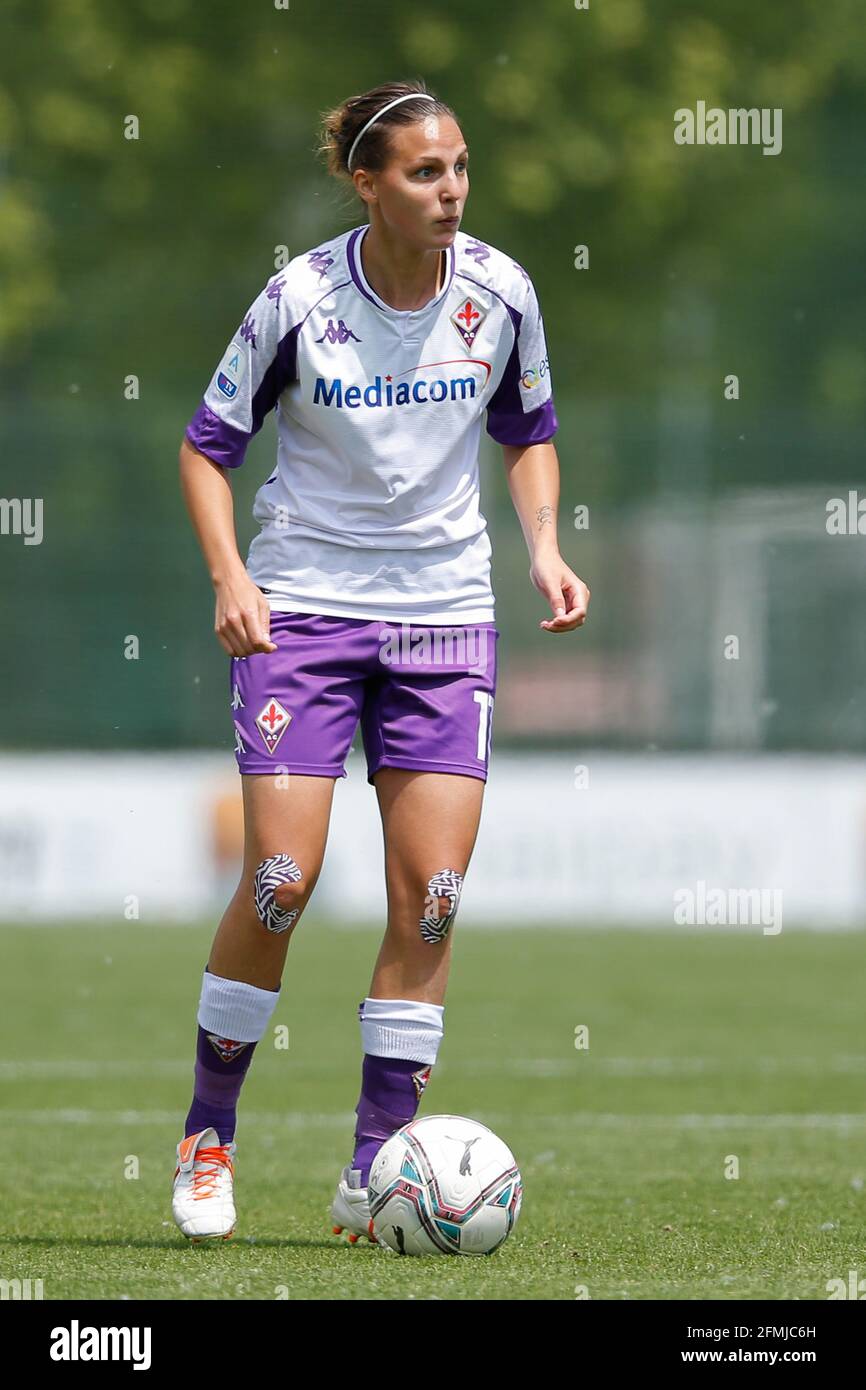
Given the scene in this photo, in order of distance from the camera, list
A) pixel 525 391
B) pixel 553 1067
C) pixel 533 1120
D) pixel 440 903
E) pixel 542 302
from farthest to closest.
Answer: pixel 542 302, pixel 553 1067, pixel 533 1120, pixel 525 391, pixel 440 903

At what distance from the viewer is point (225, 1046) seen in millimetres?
4543

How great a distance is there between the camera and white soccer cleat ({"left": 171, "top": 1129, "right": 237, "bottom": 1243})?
443 cm

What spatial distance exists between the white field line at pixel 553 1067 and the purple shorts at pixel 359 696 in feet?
12.8

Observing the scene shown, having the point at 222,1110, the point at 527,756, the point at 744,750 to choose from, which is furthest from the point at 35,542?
the point at 222,1110

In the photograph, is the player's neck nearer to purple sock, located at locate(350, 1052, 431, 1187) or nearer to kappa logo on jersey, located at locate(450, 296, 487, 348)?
kappa logo on jersey, located at locate(450, 296, 487, 348)

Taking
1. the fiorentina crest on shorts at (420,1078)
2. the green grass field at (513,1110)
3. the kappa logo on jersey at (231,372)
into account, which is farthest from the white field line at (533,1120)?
the kappa logo on jersey at (231,372)

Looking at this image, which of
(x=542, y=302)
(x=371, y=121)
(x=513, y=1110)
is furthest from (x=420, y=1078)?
(x=542, y=302)

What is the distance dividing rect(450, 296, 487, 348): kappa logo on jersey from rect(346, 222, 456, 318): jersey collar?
0.05m

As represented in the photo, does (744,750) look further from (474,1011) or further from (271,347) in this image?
(271,347)

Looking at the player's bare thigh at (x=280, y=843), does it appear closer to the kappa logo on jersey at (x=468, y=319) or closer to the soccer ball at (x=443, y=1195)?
the soccer ball at (x=443, y=1195)

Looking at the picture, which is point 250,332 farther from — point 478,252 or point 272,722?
point 272,722

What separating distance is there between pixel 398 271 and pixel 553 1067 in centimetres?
465

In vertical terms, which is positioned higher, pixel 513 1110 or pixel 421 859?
pixel 421 859

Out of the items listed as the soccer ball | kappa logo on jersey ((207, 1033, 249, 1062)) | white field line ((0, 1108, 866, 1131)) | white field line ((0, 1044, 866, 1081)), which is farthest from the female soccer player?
white field line ((0, 1044, 866, 1081))
